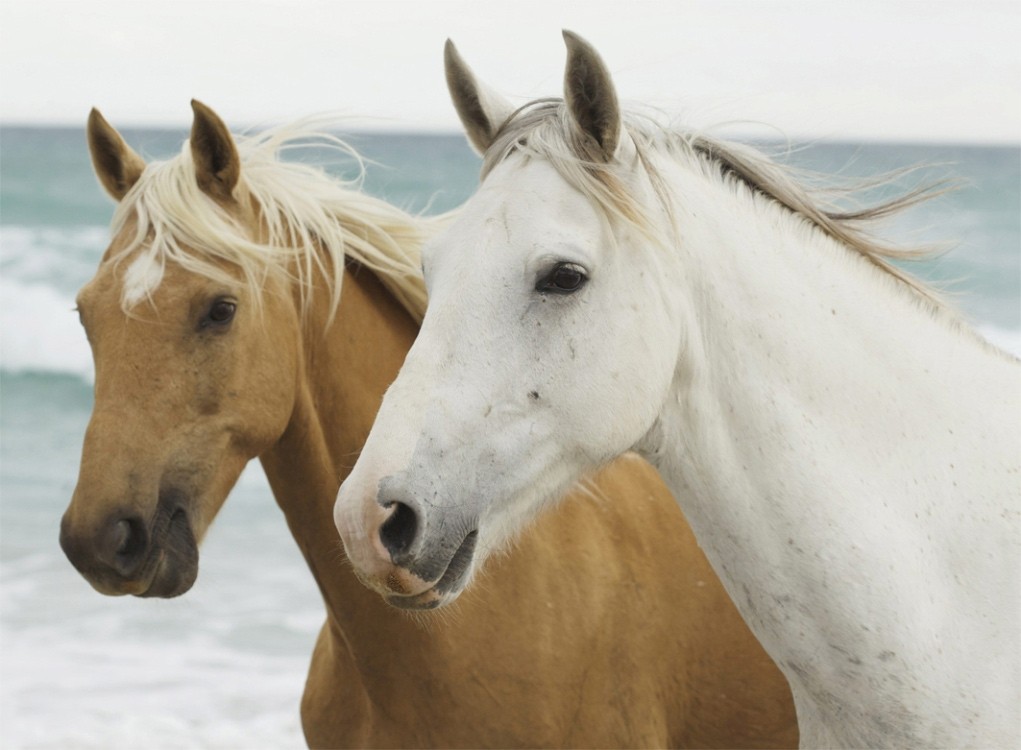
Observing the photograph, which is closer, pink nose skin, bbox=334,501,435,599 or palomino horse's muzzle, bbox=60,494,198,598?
pink nose skin, bbox=334,501,435,599

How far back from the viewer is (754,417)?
5.81ft

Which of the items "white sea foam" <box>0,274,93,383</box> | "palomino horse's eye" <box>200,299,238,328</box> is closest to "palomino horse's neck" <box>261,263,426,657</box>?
"palomino horse's eye" <box>200,299,238,328</box>

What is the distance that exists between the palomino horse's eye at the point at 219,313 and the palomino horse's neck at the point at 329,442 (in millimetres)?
209

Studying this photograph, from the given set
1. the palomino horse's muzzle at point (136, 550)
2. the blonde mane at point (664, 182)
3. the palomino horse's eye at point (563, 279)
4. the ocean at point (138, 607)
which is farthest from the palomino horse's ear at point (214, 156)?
the palomino horse's eye at point (563, 279)

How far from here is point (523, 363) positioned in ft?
5.57

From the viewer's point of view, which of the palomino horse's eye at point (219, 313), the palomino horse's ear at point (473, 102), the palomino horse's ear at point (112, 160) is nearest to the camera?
the palomino horse's ear at point (473, 102)

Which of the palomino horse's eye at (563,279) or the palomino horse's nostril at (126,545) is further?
the palomino horse's nostril at (126,545)

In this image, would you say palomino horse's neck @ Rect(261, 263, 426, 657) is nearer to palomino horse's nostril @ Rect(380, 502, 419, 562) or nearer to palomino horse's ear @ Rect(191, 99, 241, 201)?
palomino horse's ear @ Rect(191, 99, 241, 201)

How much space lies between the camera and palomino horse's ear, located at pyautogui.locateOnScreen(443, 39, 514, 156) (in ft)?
6.59

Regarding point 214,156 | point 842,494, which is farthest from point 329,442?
point 842,494

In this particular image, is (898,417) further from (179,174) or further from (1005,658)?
(179,174)

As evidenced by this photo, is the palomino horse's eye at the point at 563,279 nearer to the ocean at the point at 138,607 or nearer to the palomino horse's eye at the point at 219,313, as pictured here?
the ocean at the point at 138,607

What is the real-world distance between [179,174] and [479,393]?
4.24 ft

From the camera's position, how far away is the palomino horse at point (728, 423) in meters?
1.69
